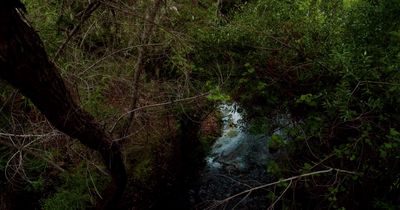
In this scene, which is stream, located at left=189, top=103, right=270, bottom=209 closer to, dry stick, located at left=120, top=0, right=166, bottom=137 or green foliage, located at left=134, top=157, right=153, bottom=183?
green foliage, located at left=134, top=157, right=153, bottom=183

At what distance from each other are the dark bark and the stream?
3.41 m

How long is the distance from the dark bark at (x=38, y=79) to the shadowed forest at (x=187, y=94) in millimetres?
12

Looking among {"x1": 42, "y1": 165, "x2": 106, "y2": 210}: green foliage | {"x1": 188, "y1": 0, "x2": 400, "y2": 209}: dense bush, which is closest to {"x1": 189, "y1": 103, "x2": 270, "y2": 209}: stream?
{"x1": 188, "y1": 0, "x2": 400, "y2": 209}: dense bush

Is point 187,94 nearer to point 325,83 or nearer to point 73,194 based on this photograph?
point 325,83

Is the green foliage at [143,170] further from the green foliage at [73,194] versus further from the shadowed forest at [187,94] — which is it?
the green foliage at [73,194]

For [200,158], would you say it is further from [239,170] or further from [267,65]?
[267,65]

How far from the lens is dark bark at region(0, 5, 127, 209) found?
2.28 m

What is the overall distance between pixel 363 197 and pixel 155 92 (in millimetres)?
3041

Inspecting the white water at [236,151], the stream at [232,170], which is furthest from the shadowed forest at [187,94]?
the white water at [236,151]

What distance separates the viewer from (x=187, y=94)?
4.98m

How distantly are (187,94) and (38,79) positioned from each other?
8.14ft

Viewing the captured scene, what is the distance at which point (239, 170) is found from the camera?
8062 mm

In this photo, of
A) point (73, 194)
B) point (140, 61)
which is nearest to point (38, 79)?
point (140, 61)

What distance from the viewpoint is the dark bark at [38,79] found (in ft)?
7.48
